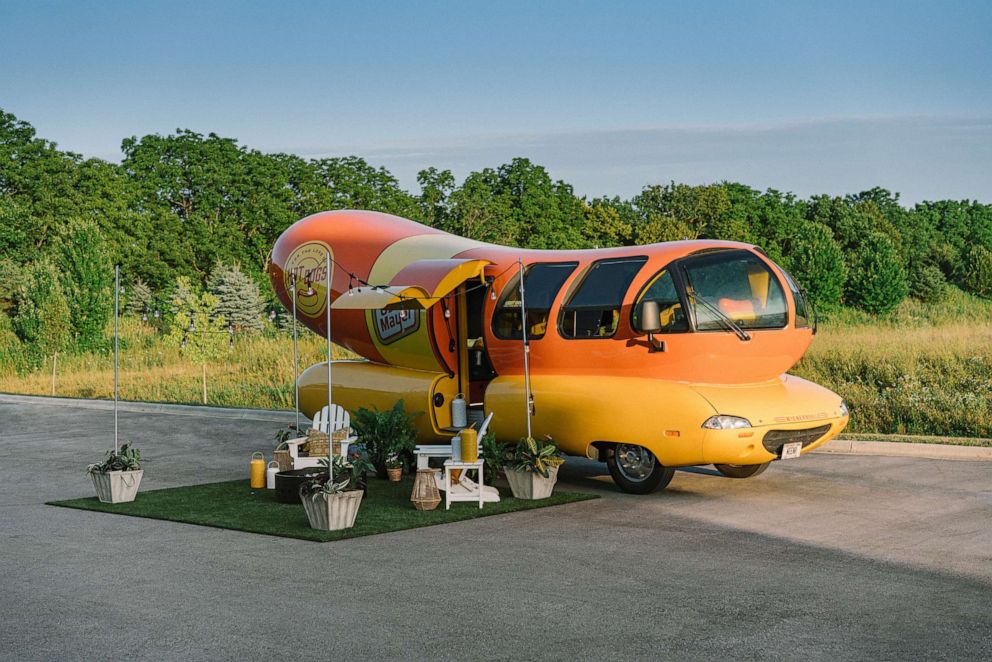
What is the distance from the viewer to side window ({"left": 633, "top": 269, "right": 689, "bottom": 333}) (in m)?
12.8

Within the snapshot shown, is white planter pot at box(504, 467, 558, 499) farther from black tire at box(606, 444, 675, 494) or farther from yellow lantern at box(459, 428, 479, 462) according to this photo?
black tire at box(606, 444, 675, 494)

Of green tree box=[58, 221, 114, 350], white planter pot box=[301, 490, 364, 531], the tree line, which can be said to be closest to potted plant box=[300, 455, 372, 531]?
white planter pot box=[301, 490, 364, 531]

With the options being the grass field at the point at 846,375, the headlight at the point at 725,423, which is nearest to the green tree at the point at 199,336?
the grass field at the point at 846,375

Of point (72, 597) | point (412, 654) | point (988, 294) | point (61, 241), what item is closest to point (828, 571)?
point (412, 654)

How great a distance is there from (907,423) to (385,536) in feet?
36.4

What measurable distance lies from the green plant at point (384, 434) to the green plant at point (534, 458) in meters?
2.30

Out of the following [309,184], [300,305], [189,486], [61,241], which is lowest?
[189,486]

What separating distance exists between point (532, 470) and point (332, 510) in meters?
2.55

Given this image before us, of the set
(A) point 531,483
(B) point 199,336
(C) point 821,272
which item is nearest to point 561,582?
(A) point 531,483

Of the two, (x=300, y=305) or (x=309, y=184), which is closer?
(x=300, y=305)

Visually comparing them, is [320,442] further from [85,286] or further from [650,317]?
[85,286]

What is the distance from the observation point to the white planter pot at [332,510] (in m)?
10.8

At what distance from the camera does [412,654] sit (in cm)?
678

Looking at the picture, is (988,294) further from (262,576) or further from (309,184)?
(262,576)
